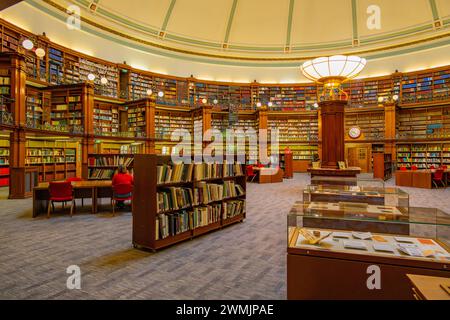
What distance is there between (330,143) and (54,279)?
671 cm

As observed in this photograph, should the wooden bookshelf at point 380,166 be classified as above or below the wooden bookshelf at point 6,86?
below

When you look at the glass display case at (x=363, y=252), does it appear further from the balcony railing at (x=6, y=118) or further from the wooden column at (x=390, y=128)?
the wooden column at (x=390, y=128)

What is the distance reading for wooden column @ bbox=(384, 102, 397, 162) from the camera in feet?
48.1

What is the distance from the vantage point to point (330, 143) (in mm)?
7359

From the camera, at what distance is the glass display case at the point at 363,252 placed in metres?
1.93

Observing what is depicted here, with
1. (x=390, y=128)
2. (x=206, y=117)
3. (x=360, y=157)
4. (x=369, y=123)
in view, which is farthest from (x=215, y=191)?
(x=369, y=123)

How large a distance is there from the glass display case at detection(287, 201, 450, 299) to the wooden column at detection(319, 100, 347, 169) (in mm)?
5152

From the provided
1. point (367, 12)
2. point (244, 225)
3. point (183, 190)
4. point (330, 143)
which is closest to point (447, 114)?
point (367, 12)

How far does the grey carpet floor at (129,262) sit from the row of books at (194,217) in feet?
0.72

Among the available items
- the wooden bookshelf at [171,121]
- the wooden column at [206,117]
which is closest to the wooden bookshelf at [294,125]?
the wooden column at [206,117]

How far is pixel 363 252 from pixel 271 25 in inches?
703

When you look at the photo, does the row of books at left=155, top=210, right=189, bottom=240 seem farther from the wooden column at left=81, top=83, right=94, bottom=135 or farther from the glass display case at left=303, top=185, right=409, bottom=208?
the wooden column at left=81, top=83, right=94, bottom=135

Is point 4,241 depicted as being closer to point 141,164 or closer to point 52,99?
point 141,164
